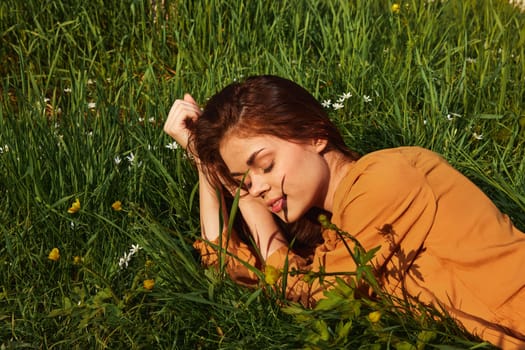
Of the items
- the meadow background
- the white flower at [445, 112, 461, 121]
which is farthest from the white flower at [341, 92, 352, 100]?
the white flower at [445, 112, 461, 121]

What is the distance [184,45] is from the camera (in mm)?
3646

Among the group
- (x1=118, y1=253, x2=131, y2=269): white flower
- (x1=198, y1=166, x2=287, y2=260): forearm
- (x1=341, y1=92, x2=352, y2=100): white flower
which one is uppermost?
(x1=341, y1=92, x2=352, y2=100): white flower

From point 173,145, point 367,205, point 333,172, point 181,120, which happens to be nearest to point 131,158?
point 173,145

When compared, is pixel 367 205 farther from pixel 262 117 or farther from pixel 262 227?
pixel 262 227

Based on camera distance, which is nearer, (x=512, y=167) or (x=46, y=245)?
(x=46, y=245)

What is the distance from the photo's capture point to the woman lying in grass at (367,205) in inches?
85.0

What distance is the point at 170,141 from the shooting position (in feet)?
9.84

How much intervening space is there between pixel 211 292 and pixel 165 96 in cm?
117

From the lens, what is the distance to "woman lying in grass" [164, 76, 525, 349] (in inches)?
85.0

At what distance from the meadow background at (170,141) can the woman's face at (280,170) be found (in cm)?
26

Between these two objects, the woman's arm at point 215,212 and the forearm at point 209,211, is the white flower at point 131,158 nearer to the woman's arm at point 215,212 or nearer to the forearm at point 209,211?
the woman's arm at point 215,212

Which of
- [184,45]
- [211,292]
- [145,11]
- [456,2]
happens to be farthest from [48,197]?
[456,2]

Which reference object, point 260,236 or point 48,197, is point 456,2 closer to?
point 260,236

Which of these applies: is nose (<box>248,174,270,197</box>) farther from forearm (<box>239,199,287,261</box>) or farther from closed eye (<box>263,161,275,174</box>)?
forearm (<box>239,199,287,261</box>)
